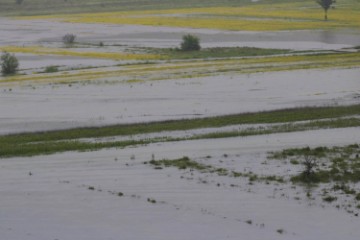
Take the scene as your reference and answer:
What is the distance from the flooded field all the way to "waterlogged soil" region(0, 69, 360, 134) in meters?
0.10

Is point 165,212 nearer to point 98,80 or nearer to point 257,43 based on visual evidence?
point 98,80

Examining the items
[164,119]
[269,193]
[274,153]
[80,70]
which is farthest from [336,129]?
[80,70]

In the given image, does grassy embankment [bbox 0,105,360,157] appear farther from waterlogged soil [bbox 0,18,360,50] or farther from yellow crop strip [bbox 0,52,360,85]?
waterlogged soil [bbox 0,18,360,50]

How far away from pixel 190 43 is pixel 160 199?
159 ft

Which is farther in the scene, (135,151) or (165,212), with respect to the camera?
(135,151)

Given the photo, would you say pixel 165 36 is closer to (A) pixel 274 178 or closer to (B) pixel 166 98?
(B) pixel 166 98

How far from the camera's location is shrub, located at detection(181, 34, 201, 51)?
69.6 meters

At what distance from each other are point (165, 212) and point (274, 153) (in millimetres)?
7781

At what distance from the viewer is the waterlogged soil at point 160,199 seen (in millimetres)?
19766

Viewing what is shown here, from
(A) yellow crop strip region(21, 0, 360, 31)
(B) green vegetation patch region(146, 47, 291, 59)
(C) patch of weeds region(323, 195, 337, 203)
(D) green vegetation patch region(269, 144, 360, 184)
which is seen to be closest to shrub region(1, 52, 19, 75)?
(B) green vegetation patch region(146, 47, 291, 59)

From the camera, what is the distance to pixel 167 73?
178 feet

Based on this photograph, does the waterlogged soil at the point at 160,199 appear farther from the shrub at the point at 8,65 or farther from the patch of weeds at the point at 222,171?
the shrub at the point at 8,65

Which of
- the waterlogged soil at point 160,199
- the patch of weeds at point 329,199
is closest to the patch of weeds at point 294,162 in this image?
the waterlogged soil at point 160,199

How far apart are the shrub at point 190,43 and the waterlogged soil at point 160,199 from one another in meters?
40.4
